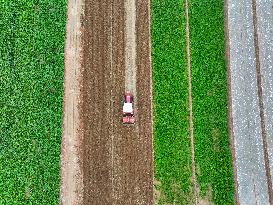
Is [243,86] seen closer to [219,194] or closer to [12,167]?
[219,194]

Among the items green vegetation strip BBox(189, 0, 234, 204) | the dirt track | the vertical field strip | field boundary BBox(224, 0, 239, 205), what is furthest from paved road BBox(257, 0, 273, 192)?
the vertical field strip

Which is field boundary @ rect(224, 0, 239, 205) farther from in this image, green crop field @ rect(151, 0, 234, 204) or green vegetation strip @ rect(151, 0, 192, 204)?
green vegetation strip @ rect(151, 0, 192, 204)

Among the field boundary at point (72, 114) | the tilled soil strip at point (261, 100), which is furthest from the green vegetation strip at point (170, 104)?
the field boundary at point (72, 114)

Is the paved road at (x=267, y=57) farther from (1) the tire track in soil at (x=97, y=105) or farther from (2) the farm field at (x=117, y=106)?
(1) the tire track in soil at (x=97, y=105)

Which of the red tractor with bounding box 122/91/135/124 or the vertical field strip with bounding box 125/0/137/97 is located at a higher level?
the vertical field strip with bounding box 125/0/137/97

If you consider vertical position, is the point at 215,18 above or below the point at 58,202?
above

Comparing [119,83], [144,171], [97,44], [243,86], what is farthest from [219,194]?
[97,44]
